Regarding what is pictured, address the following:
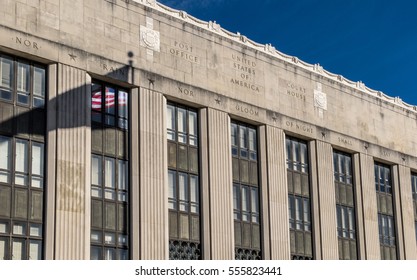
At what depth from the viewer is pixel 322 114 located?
46750 mm

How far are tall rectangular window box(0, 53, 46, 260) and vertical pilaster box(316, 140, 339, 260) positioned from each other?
16978mm

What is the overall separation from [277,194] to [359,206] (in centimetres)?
708

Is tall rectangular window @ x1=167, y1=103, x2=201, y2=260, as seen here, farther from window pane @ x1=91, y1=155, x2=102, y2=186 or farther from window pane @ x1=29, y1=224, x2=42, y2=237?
window pane @ x1=29, y1=224, x2=42, y2=237

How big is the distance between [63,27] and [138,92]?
4.50 m

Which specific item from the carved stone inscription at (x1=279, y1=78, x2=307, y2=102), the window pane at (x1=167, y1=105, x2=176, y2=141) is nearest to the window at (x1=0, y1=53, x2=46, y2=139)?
the window pane at (x1=167, y1=105, x2=176, y2=141)

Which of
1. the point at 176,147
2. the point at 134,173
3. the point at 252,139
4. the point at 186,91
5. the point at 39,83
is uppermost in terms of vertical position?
the point at 186,91

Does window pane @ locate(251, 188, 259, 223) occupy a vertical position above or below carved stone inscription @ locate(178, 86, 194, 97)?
below

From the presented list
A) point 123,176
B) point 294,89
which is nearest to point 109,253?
point 123,176

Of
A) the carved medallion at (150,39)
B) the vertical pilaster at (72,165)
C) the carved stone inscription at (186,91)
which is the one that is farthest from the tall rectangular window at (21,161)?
the carved stone inscription at (186,91)

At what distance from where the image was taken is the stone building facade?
108 feet

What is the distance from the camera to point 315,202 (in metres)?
44.7

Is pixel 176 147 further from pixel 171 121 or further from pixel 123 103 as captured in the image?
pixel 123 103
